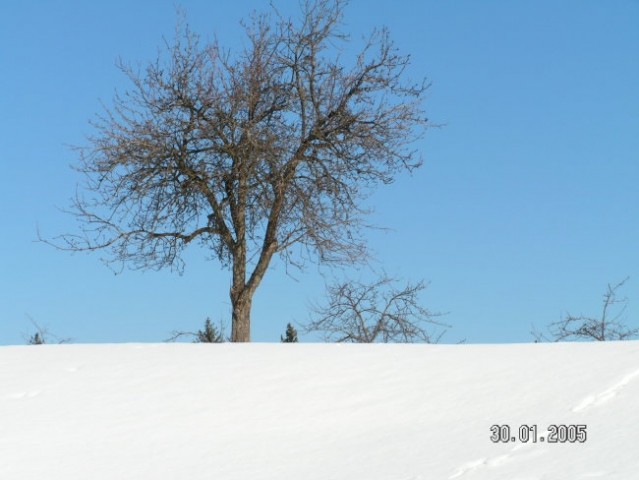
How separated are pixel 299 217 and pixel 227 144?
5.40ft
